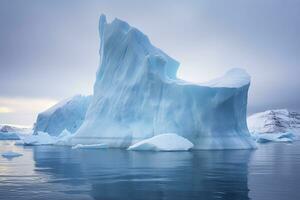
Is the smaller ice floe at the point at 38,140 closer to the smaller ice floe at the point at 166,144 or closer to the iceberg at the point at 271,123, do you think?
the smaller ice floe at the point at 166,144

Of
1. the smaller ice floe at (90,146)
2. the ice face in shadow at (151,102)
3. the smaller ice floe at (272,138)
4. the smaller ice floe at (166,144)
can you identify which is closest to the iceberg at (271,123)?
the smaller ice floe at (272,138)

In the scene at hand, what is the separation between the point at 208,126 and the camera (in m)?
27.6

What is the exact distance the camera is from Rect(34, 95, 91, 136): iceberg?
49.8 metres

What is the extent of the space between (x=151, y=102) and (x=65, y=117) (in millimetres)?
22528

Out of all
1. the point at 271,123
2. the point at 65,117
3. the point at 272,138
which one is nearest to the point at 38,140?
the point at 65,117

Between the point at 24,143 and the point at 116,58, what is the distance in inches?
551

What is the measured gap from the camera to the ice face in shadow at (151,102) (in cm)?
2775

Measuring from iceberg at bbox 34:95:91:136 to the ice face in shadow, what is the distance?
15.0m

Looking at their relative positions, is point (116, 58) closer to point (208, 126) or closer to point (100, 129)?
point (100, 129)

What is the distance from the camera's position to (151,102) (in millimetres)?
30688

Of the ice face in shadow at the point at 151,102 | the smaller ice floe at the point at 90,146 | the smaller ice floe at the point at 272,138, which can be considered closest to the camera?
the ice face in shadow at the point at 151,102

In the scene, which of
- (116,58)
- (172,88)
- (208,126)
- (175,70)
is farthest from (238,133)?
(116,58)

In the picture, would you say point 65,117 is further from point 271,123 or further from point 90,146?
point 271,123

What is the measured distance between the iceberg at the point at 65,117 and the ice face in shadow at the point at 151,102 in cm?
1500
